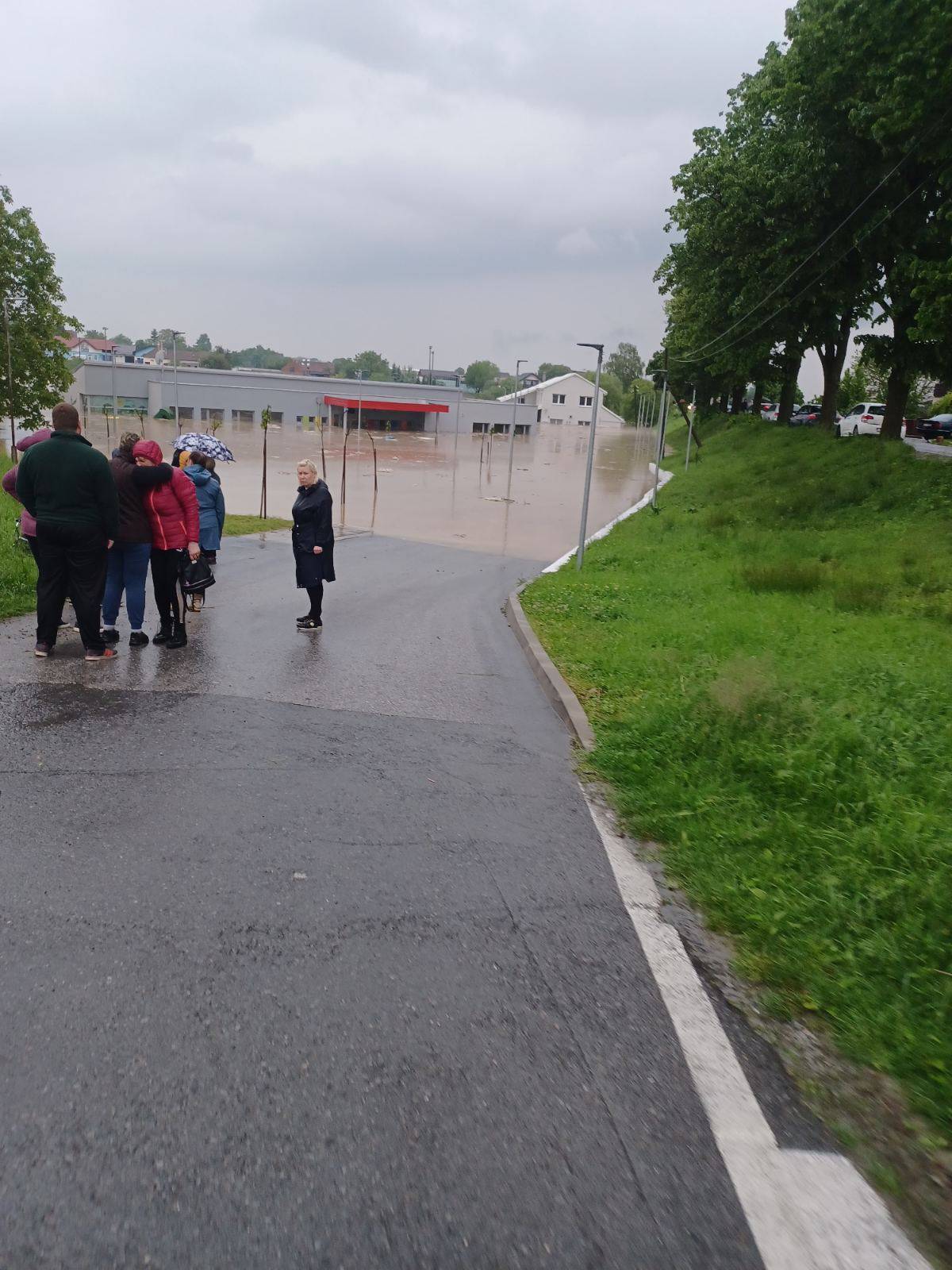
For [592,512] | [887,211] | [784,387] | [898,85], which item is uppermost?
[898,85]

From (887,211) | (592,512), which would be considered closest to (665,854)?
(887,211)

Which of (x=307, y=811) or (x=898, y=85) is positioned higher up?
(x=898, y=85)

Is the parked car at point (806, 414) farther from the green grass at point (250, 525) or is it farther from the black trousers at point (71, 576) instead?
the black trousers at point (71, 576)

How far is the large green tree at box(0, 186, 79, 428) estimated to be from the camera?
4238cm

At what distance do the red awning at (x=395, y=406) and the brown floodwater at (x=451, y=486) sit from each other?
12.1 metres

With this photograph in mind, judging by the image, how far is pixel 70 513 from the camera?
7.32m

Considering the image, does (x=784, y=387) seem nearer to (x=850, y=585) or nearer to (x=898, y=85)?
(x=898, y=85)

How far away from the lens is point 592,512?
29.5 m

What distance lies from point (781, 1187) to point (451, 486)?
3671 centimetres

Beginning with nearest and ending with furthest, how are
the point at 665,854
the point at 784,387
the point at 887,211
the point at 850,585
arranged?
1. the point at 665,854
2. the point at 850,585
3. the point at 887,211
4. the point at 784,387

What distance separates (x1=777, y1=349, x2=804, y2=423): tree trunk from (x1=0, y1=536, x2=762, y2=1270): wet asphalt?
3091 cm

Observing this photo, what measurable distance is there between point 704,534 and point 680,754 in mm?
12710

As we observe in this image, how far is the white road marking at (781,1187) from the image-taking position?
96.5 inches

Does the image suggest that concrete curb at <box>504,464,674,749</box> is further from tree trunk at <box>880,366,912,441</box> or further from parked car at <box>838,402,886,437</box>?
parked car at <box>838,402,886,437</box>
